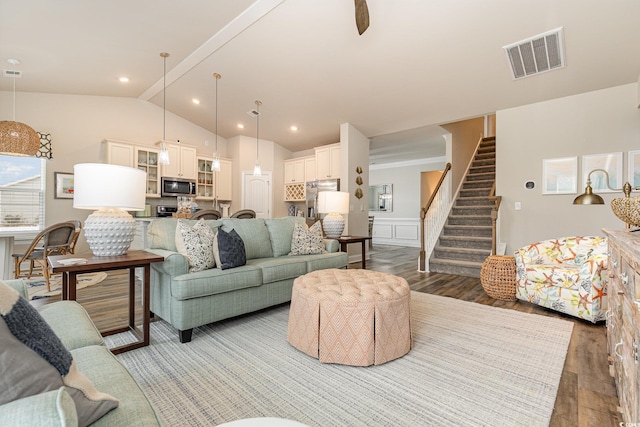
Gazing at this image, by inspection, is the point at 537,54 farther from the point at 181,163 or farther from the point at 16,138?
the point at 16,138

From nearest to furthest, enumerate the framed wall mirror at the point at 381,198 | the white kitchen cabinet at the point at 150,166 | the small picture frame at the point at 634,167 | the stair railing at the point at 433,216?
1. the small picture frame at the point at 634,167
2. the stair railing at the point at 433,216
3. the white kitchen cabinet at the point at 150,166
4. the framed wall mirror at the point at 381,198

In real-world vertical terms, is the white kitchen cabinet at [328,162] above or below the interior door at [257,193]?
above

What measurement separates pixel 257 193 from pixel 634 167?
6491 millimetres

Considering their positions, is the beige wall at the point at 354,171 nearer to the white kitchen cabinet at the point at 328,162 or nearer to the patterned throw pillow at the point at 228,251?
the white kitchen cabinet at the point at 328,162

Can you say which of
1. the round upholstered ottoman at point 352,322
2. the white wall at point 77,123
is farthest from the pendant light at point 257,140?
the round upholstered ottoman at point 352,322

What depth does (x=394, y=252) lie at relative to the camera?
7633mm

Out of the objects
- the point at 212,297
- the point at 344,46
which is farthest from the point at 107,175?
the point at 344,46

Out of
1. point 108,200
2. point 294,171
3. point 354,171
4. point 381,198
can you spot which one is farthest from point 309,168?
point 108,200

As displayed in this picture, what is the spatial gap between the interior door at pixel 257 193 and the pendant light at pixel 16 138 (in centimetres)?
363

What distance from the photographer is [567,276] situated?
2844 millimetres

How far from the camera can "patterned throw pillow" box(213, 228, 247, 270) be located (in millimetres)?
2621

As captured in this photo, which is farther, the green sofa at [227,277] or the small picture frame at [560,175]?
the small picture frame at [560,175]

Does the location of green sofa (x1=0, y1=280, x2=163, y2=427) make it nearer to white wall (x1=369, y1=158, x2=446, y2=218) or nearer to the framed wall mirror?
white wall (x1=369, y1=158, x2=446, y2=218)

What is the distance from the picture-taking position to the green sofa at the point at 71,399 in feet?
1.68
